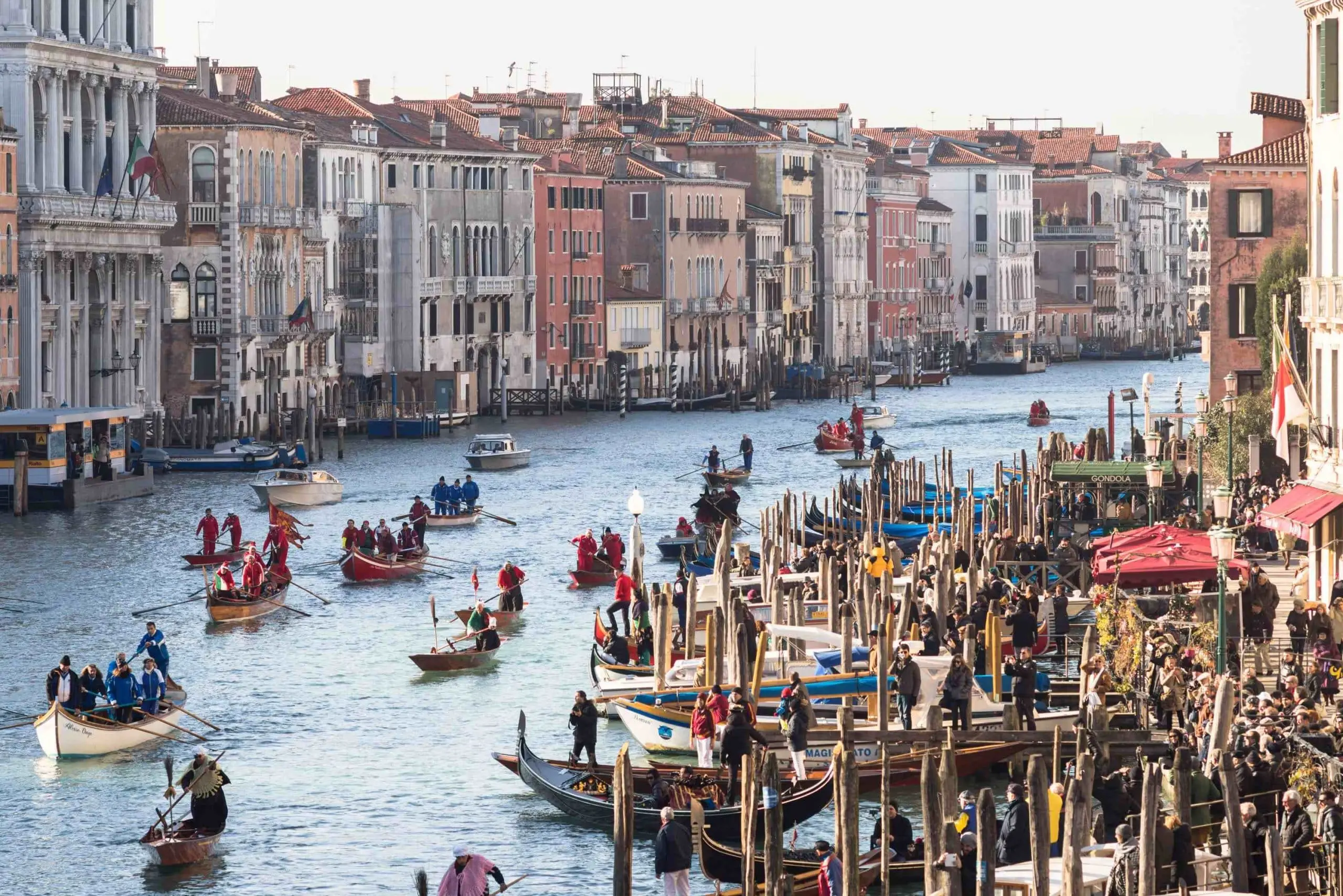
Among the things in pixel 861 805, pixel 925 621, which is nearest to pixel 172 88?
pixel 925 621

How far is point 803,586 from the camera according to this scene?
→ 114ft

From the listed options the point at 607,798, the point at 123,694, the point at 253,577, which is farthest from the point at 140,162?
the point at 607,798

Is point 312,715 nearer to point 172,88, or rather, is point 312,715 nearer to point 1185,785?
point 1185,785

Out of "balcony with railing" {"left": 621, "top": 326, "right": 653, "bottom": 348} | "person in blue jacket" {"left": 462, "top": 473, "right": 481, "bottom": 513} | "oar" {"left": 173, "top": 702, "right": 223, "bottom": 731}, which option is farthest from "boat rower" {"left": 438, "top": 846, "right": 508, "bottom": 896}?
"balcony with railing" {"left": 621, "top": 326, "right": 653, "bottom": 348}

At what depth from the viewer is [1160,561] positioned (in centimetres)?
2917

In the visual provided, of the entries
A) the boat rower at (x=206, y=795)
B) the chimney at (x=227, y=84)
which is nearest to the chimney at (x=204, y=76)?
the chimney at (x=227, y=84)

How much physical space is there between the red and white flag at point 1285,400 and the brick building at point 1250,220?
1784cm

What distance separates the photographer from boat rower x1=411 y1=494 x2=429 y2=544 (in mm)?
44375

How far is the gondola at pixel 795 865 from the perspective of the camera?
68.0 feet

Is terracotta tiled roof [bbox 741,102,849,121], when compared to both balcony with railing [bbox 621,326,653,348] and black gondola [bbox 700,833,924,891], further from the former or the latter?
black gondola [bbox 700,833,924,891]

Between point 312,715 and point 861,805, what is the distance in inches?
311

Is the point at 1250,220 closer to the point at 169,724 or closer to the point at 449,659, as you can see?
the point at 449,659

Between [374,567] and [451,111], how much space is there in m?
50.5

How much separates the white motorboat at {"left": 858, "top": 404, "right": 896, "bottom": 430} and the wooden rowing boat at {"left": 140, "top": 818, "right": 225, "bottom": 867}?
54.3 metres
